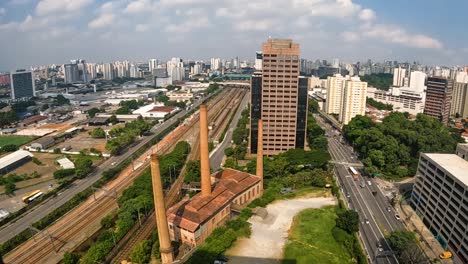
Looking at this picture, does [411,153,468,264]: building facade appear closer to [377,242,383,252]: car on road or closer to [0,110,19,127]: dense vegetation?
[377,242,383,252]: car on road

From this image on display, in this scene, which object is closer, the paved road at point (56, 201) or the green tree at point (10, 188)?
the paved road at point (56, 201)

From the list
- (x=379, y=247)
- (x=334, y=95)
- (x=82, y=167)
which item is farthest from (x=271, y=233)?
(x=334, y=95)

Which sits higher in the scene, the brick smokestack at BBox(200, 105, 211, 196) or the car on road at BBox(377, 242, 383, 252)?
the brick smokestack at BBox(200, 105, 211, 196)

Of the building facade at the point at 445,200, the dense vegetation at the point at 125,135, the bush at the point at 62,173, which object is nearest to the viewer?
the building facade at the point at 445,200

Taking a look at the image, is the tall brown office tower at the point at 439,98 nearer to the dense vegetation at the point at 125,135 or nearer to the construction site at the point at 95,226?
the construction site at the point at 95,226

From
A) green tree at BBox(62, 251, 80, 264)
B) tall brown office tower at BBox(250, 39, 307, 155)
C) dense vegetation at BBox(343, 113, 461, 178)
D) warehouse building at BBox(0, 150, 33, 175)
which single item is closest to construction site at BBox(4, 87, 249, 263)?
green tree at BBox(62, 251, 80, 264)

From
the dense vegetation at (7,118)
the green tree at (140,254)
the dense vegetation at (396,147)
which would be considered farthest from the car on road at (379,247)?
the dense vegetation at (7,118)

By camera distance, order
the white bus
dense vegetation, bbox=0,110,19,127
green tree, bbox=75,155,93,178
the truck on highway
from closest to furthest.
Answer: green tree, bbox=75,155,93,178, the truck on highway, the white bus, dense vegetation, bbox=0,110,19,127
